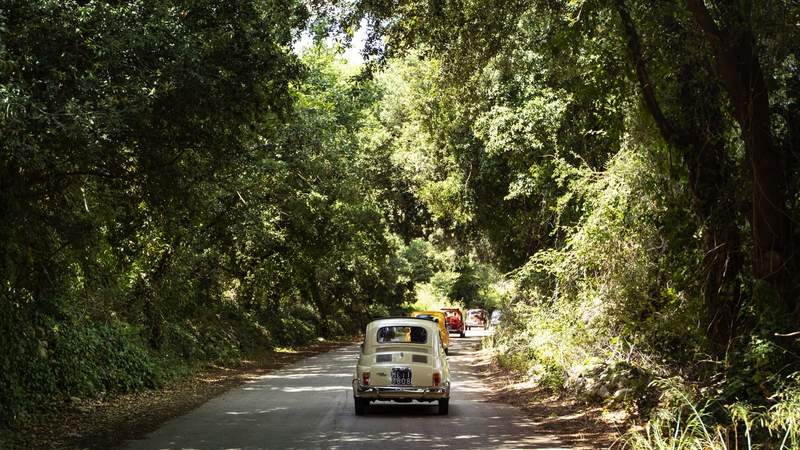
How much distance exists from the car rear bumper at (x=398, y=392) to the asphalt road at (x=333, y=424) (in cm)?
35

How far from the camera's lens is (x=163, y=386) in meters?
19.9

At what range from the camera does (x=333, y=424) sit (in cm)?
1330

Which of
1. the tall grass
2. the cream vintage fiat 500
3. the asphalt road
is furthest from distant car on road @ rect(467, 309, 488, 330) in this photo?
the tall grass

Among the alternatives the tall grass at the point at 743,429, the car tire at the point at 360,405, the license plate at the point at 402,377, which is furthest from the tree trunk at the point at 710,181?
the car tire at the point at 360,405

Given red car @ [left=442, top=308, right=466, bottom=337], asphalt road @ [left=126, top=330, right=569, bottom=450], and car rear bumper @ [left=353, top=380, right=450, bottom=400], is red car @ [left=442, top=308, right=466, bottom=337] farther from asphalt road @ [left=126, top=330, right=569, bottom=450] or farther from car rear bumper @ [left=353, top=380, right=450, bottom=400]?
car rear bumper @ [left=353, top=380, right=450, bottom=400]

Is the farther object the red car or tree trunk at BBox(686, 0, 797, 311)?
the red car

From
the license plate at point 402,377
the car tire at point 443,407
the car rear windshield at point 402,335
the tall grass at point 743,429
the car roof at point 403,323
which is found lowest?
the car tire at point 443,407

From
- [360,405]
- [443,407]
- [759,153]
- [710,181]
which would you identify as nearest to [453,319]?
[443,407]

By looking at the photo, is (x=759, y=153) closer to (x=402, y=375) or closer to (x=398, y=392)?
(x=402, y=375)

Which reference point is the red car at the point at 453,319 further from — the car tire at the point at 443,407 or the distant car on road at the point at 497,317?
the car tire at the point at 443,407

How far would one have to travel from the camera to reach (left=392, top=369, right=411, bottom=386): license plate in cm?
1468

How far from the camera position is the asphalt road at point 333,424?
11.4 metres

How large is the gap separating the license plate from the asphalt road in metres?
0.60

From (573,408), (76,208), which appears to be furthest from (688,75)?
(76,208)
